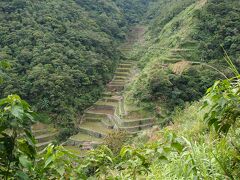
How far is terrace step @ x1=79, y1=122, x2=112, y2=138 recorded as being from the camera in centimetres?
1598

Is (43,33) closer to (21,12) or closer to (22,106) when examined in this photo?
(21,12)

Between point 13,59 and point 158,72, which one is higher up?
point 13,59

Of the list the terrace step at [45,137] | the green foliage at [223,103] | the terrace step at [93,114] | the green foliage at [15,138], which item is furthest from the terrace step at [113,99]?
the green foliage at [15,138]

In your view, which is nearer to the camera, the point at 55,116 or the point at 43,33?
the point at 55,116

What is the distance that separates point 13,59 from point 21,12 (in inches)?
188

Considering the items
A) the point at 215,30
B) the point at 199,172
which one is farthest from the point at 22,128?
the point at 215,30

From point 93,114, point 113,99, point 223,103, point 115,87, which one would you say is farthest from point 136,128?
point 223,103

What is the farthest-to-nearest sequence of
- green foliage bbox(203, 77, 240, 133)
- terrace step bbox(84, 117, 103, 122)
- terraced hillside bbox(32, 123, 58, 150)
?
1. terrace step bbox(84, 117, 103, 122)
2. terraced hillside bbox(32, 123, 58, 150)
3. green foliage bbox(203, 77, 240, 133)

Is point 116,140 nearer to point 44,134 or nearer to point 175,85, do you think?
point 175,85

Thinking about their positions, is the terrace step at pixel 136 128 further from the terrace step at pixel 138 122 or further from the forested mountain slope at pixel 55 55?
the forested mountain slope at pixel 55 55

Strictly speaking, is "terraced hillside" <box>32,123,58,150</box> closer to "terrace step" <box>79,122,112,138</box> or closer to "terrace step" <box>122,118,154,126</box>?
"terrace step" <box>79,122,112,138</box>

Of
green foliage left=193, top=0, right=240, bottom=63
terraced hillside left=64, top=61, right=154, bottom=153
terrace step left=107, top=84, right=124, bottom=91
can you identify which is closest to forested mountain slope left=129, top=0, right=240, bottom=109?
green foliage left=193, top=0, right=240, bottom=63

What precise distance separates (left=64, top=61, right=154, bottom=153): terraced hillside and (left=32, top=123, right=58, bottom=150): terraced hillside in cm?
81

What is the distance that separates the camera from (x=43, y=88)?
16688 millimetres
